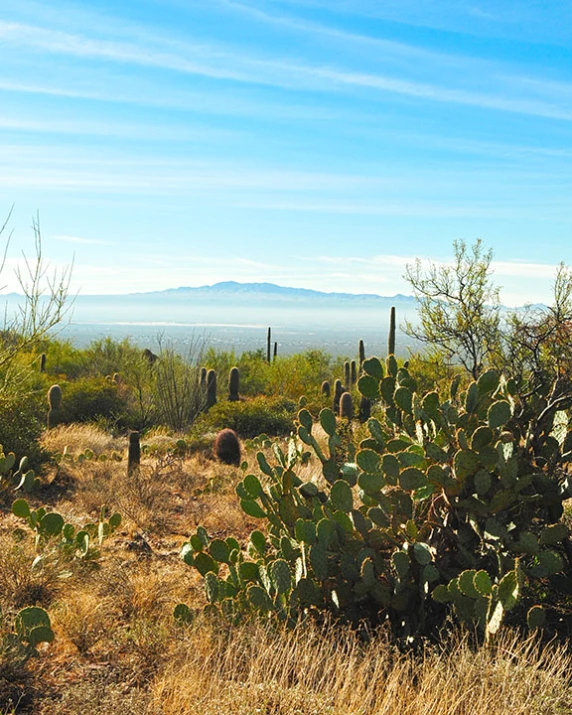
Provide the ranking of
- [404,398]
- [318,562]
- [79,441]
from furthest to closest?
1. [79,441]
2. [404,398]
3. [318,562]

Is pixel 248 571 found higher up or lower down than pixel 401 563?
lower down

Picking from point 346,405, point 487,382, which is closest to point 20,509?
point 487,382

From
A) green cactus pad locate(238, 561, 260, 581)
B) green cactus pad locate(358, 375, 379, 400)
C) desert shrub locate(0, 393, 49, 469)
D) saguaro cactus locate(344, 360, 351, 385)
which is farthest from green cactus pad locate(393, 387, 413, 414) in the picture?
saguaro cactus locate(344, 360, 351, 385)

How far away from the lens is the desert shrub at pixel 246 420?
15750 millimetres

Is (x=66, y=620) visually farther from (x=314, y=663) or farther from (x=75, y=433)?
(x=75, y=433)

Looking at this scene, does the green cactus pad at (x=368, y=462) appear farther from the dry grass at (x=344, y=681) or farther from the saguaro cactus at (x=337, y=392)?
the saguaro cactus at (x=337, y=392)

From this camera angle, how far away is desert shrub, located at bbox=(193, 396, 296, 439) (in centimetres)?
1575

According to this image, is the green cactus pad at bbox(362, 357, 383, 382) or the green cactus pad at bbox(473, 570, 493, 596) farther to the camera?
the green cactus pad at bbox(362, 357, 383, 382)

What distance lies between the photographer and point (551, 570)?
4.73 m

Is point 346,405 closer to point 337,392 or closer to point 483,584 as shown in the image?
point 337,392

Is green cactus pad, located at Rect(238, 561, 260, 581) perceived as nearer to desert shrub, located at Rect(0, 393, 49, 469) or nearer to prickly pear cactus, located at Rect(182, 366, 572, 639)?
prickly pear cactus, located at Rect(182, 366, 572, 639)

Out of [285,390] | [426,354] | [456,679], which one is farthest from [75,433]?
[456,679]

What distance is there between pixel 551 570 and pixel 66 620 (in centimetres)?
322

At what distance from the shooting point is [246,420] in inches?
628
